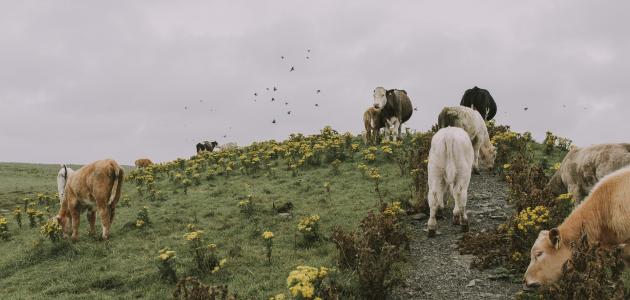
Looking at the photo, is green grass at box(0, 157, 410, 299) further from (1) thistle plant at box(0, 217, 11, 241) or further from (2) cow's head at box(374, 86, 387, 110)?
(2) cow's head at box(374, 86, 387, 110)

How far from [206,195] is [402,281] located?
11.2 meters

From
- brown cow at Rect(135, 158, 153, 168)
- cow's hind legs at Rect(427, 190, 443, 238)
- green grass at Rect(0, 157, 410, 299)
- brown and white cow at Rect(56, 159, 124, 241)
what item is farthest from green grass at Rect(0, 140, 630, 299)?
brown cow at Rect(135, 158, 153, 168)

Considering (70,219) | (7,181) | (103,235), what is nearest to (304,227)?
(103,235)

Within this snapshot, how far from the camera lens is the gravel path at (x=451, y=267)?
7.38 meters

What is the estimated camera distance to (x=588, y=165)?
8922mm

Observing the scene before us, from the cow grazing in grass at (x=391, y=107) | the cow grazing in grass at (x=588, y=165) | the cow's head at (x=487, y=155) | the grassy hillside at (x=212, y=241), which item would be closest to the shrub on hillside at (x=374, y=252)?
the grassy hillside at (x=212, y=241)

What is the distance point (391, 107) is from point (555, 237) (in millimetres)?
14655

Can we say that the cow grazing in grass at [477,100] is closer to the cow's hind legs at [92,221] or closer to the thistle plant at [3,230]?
the cow's hind legs at [92,221]

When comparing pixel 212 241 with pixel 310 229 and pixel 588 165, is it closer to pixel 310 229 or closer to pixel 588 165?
pixel 310 229

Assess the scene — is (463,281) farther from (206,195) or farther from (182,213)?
(206,195)

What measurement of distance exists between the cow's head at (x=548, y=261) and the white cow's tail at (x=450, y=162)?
130 inches

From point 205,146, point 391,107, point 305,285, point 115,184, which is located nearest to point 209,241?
point 115,184

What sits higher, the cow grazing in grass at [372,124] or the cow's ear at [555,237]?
the cow grazing in grass at [372,124]

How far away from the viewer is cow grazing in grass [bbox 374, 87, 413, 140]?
65.5 ft
